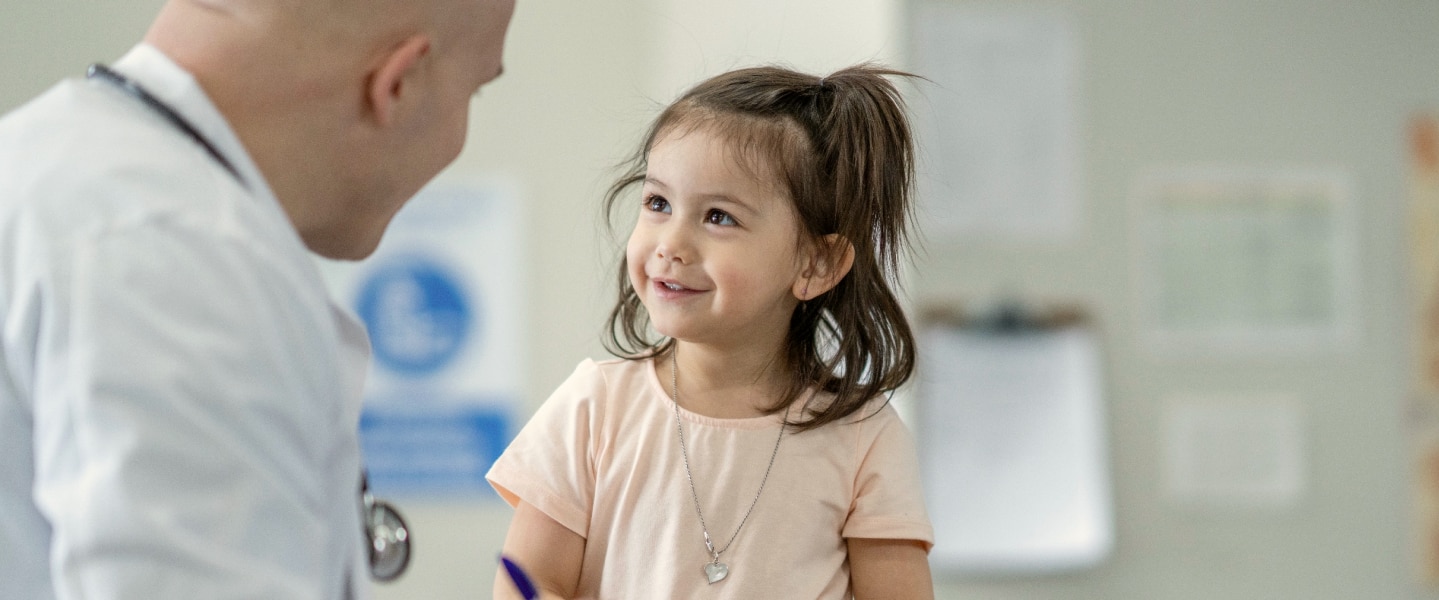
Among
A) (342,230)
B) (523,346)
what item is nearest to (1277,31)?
(523,346)

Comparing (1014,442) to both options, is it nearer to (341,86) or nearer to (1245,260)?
(1245,260)

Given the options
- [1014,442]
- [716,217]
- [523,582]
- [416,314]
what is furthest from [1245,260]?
[523,582]

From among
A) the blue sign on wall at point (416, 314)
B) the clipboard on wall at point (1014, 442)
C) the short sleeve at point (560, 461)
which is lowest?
the clipboard on wall at point (1014, 442)

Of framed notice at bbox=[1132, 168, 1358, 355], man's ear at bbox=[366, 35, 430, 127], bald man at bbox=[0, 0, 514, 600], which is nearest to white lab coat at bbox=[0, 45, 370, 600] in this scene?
bald man at bbox=[0, 0, 514, 600]

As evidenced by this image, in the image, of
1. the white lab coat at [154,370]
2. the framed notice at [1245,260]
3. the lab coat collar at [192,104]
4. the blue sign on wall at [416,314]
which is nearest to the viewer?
the white lab coat at [154,370]

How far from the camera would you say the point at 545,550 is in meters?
1.09

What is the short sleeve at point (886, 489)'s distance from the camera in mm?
1087

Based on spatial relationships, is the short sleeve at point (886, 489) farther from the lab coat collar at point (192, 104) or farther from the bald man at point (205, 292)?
the lab coat collar at point (192, 104)

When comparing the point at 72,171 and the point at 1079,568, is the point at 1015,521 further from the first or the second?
the point at 72,171

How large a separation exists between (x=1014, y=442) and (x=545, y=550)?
71.8 inches

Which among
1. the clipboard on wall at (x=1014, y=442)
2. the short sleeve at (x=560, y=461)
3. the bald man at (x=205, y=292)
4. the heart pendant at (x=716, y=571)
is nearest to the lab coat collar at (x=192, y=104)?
the bald man at (x=205, y=292)

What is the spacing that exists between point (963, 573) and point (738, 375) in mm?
1686

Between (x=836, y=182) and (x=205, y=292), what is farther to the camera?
(x=836, y=182)

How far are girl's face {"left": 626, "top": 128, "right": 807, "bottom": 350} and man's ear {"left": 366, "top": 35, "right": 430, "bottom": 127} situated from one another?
0.26 meters
